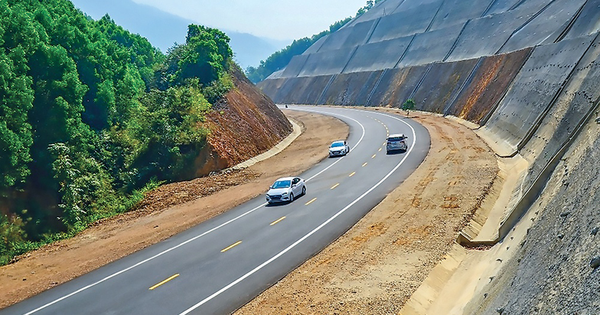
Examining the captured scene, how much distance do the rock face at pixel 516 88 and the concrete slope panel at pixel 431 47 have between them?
11.8 inches

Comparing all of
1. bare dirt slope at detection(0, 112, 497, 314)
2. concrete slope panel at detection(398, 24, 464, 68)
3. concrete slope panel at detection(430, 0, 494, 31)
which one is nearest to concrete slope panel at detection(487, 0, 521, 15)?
concrete slope panel at detection(430, 0, 494, 31)

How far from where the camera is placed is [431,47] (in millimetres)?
88500

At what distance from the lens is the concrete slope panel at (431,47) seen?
84.2m

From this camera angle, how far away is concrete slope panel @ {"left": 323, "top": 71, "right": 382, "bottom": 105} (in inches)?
3684

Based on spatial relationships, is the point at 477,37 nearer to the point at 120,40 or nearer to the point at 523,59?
the point at 523,59

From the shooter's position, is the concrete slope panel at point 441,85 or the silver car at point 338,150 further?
the concrete slope panel at point 441,85

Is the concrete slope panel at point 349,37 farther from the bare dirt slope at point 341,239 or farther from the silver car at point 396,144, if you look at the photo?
the bare dirt slope at point 341,239

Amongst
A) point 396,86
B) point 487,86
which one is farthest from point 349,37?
point 487,86

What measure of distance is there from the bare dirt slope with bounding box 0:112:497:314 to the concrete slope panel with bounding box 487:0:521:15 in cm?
5608

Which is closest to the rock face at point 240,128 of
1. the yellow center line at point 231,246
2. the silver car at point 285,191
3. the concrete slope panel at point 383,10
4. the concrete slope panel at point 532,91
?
the silver car at point 285,191

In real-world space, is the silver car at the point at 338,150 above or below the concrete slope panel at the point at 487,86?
below

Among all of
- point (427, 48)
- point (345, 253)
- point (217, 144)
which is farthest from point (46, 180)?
point (427, 48)

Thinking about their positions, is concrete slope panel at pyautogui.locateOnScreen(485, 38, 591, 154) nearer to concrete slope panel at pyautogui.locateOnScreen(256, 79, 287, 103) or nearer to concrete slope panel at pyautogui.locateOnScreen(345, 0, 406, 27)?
concrete slope panel at pyautogui.locateOnScreen(256, 79, 287, 103)

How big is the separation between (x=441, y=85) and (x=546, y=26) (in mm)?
16979
